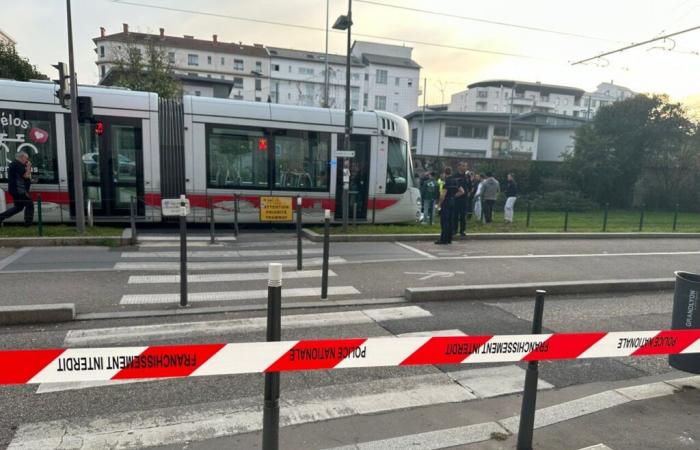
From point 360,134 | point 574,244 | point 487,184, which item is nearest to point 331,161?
point 360,134

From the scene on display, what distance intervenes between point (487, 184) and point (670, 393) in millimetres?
12703

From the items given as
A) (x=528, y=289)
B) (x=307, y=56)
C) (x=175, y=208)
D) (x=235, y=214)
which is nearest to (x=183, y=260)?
(x=175, y=208)

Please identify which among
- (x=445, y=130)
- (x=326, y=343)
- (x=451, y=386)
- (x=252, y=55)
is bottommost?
(x=451, y=386)

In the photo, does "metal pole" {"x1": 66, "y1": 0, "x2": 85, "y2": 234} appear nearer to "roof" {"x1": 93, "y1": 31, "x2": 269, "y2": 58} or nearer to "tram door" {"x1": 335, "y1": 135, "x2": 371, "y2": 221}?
"tram door" {"x1": 335, "y1": 135, "x2": 371, "y2": 221}

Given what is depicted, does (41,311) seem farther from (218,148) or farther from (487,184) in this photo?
(487,184)

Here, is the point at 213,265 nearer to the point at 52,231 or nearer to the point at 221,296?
the point at 221,296

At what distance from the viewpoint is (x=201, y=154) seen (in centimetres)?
1302

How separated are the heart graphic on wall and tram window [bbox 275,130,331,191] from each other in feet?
19.1

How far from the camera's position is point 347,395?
4.14 meters

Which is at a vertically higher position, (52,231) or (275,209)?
(275,209)

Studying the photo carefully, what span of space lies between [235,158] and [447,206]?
605 cm

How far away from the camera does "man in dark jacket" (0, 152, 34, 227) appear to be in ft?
36.3

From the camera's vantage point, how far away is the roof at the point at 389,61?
90.0m

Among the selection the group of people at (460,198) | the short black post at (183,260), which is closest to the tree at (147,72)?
the group of people at (460,198)
